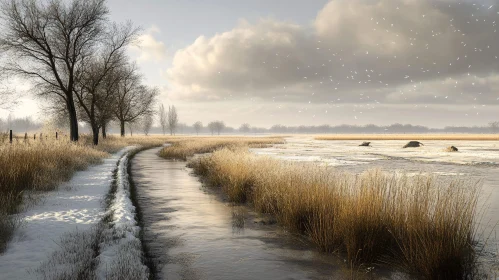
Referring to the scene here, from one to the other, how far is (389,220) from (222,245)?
3.15 metres

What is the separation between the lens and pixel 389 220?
20.6 ft

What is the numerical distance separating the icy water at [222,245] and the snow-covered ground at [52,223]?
2.89 ft

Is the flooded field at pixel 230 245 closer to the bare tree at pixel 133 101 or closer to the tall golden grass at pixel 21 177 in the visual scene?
the tall golden grass at pixel 21 177

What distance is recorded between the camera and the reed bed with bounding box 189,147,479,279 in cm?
509

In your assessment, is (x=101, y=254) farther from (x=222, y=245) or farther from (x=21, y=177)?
(x=21, y=177)

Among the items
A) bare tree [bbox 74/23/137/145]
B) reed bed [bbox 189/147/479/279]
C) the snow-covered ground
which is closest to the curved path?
reed bed [bbox 189/147/479/279]

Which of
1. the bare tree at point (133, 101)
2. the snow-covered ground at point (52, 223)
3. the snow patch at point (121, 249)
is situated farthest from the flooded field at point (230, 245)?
the bare tree at point (133, 101)

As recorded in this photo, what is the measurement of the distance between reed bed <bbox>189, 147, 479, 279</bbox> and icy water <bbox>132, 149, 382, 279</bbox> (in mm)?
462

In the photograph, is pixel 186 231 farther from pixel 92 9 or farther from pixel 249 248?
pixel 92 9

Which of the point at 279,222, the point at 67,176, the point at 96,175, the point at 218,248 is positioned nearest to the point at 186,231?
the point at 218,248

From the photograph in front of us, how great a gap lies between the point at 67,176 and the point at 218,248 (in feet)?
29.9

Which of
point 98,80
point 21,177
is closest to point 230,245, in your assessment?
point 21,177

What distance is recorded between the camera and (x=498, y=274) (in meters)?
5.07

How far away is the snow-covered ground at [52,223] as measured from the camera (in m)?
4.95
